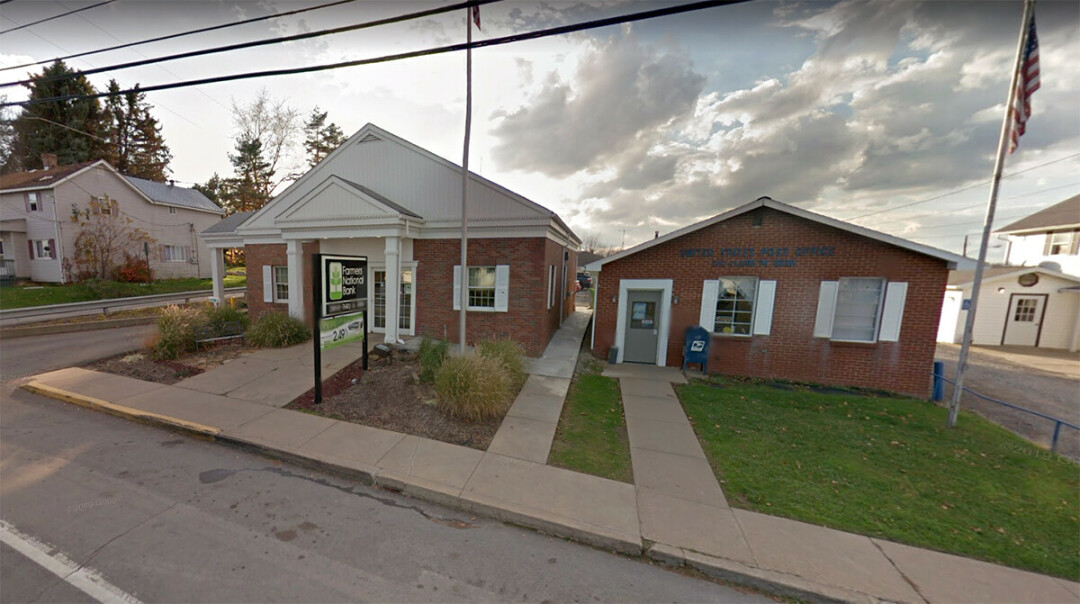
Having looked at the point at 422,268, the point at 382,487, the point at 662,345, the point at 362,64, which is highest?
the point at 362,64

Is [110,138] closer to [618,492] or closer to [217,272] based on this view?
[217,272]

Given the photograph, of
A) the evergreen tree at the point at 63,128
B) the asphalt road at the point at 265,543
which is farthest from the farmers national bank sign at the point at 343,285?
the evergreen tree at the point at 63,128

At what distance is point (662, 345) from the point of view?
9734 mm

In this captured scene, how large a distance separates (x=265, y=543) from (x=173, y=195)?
37.2 metres

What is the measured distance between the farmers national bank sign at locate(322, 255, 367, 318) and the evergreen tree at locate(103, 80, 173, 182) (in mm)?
43253

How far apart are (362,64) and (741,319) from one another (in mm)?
9989

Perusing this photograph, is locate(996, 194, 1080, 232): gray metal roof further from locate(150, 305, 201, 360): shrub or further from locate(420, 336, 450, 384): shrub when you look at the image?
locate(150, 305, 201, 360): shrub

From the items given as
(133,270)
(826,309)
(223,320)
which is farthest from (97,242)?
(826,309)

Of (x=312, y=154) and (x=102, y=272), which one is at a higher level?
(x=312, y=154)

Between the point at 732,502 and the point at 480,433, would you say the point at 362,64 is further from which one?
the point at 732,502

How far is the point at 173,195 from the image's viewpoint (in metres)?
26.9

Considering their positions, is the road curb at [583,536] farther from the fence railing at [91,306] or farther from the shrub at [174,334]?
the fence railing at [91,306]

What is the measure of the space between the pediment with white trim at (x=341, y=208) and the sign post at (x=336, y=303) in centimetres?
275

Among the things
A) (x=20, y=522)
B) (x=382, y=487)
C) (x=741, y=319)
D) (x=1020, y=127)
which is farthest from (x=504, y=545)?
(x=1020, y=127)
